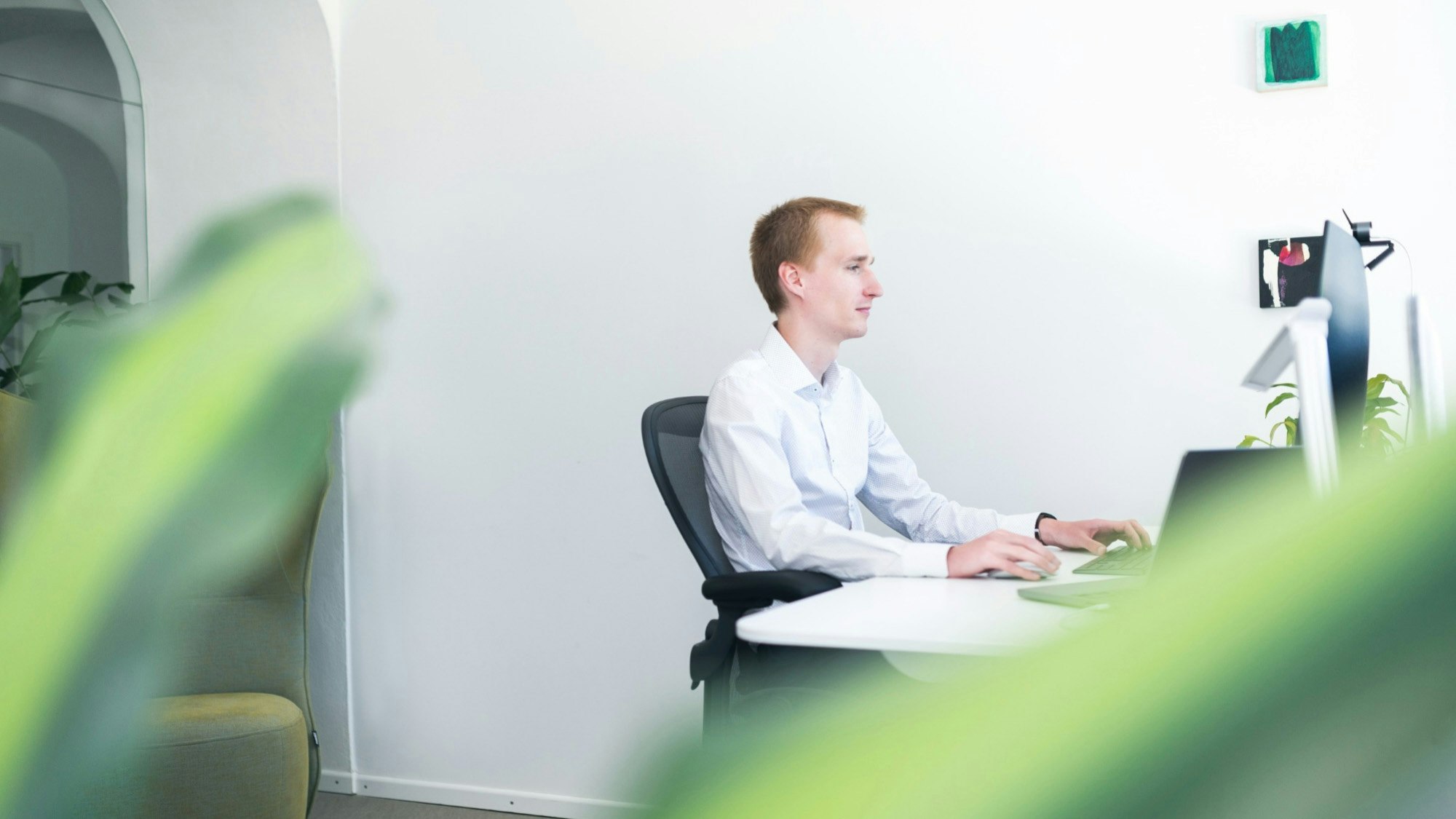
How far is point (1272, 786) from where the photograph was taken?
0.22 feet

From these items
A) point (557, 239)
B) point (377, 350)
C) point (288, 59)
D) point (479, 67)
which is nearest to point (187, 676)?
point (377, 350)

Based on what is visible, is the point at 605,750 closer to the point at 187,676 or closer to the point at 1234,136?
the point at 187,676

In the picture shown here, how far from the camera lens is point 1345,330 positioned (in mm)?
1052

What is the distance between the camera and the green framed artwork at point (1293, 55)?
2264 mm

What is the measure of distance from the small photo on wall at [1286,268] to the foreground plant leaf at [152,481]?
2.48 m

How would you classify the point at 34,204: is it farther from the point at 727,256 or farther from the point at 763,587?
the point at 763,587

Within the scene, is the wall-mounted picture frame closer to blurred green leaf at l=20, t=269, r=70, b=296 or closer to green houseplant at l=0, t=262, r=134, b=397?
green houseplant at l=0, t=262, r=134, b=397

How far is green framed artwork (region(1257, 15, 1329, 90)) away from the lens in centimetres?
226

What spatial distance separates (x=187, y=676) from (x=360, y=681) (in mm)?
3071

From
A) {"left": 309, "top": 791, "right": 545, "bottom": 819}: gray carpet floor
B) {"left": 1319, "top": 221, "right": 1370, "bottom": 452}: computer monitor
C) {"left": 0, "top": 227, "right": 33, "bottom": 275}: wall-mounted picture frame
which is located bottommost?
{"left": 309, "top": 791, "right": 545, "bottom": 819}: gray carpet floor

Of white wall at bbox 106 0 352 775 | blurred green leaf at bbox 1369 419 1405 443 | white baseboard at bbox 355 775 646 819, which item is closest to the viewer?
blurred green leaf at bbox 1369 419 1405 443

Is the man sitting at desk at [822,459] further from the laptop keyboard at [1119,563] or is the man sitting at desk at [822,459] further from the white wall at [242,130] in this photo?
the white wall at [242,130]

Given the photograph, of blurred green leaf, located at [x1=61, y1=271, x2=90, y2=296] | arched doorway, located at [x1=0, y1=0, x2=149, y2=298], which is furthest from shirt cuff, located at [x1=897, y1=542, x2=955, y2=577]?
arched doorway, located at [x1=0, y1=0, x2=149, y2=298]

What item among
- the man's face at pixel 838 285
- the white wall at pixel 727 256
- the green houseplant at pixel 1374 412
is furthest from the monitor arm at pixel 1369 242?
the man's face at pixel 838 285
